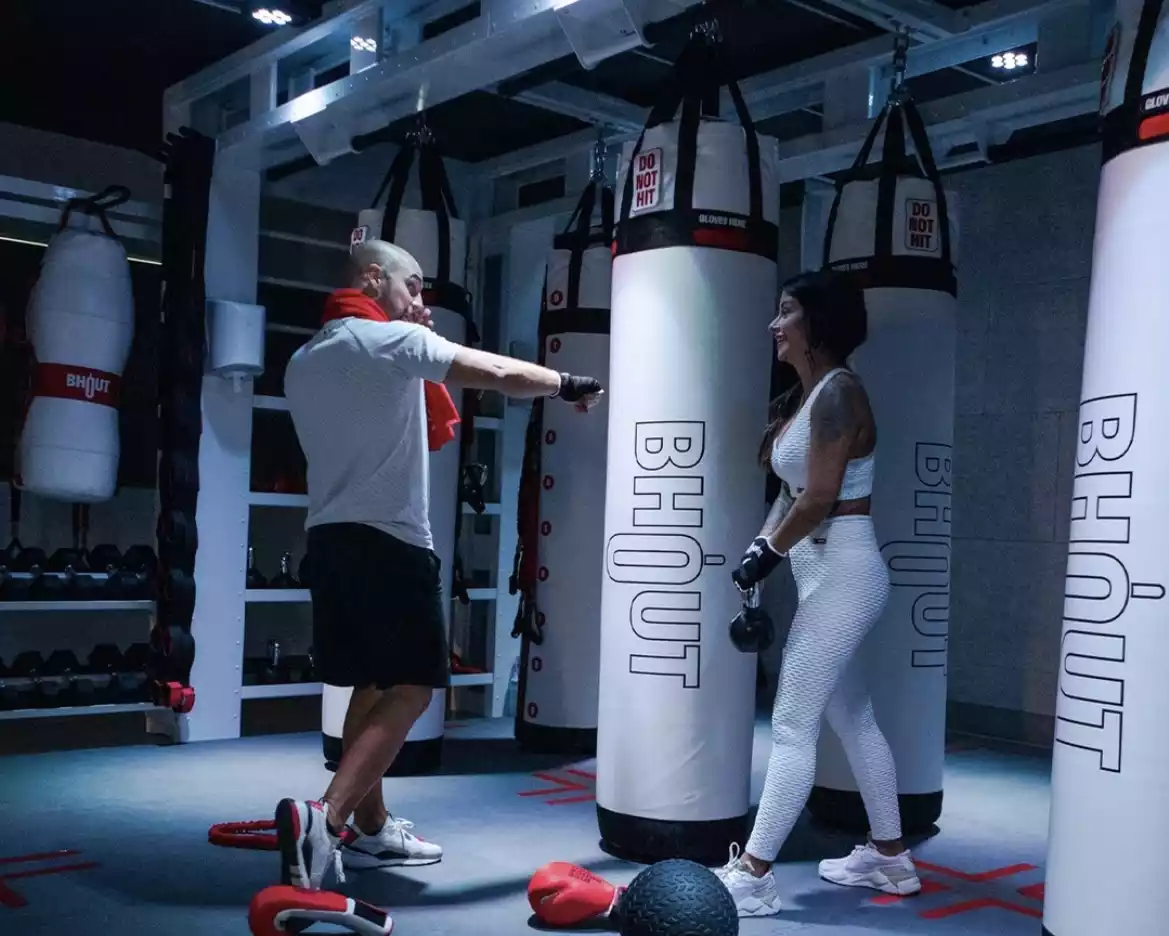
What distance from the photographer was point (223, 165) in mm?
5398

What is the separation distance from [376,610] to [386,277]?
0.90 metres

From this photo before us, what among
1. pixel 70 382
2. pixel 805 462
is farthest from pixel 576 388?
pixel 70 382

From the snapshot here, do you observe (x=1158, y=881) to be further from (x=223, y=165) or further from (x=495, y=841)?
(x=223, y=165)

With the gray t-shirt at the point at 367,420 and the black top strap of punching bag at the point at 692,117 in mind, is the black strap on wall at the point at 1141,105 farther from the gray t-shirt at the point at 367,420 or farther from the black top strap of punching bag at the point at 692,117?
the gray t-shirt at the point at 367,420

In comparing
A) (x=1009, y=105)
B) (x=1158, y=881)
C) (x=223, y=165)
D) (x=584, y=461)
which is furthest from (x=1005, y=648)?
(x=223, y=165)

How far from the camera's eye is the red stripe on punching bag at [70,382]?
4867 millimetres

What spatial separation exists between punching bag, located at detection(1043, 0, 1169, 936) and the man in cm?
120

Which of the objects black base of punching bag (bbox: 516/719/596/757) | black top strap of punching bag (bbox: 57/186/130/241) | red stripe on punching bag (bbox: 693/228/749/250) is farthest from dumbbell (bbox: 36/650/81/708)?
red stripe on punching bag (bbox: 693/228/749/250)

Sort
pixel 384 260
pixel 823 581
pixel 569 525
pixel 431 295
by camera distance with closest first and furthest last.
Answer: pixel 823 581 → pixel 384 260 → pixel 431 295 → pixel 569 525

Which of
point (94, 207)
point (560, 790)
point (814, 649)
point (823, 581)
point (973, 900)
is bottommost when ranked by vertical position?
point (560, 790)

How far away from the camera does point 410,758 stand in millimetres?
4695

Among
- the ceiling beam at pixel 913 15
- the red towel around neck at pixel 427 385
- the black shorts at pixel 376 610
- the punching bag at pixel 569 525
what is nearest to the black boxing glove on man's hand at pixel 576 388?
the red towel around neck at pixel 427 385

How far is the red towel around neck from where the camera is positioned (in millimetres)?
3102

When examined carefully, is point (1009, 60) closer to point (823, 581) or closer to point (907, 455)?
point (907, 455)
